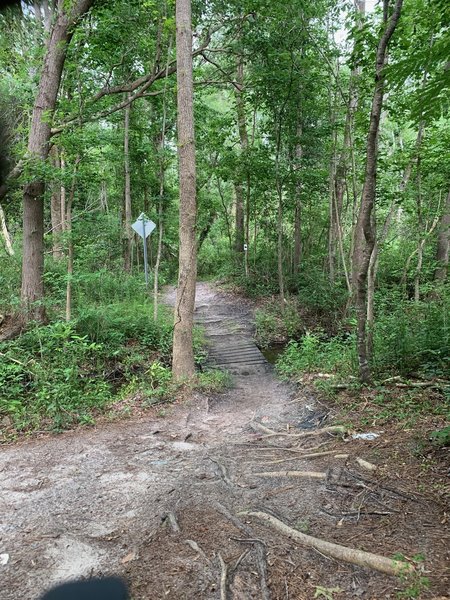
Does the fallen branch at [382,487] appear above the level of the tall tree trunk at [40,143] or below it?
below

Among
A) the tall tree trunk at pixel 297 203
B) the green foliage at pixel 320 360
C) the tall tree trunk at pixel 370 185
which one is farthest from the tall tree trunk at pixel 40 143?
the tall tree trunk at pixel 297 203

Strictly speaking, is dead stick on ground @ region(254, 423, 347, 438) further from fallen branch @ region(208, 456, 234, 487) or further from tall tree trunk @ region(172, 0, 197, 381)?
tall tree trunk @ region(172, 0, 197, 381)

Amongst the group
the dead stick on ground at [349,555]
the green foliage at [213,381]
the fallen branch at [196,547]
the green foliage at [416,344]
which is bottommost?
the green foliage at [213,381]

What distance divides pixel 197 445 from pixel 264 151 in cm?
1063

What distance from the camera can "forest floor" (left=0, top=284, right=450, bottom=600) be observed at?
8.31 ft

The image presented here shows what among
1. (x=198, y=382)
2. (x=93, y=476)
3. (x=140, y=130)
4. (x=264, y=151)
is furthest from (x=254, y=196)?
(x=93, y=476)

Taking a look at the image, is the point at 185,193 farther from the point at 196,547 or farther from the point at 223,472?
the point at 196,547

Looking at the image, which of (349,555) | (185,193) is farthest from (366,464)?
(185,193)

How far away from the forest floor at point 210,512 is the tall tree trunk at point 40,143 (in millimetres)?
4405

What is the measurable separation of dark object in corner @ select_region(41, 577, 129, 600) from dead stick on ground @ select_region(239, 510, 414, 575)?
3.92 ft

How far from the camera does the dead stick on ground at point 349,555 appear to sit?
2.45 metres

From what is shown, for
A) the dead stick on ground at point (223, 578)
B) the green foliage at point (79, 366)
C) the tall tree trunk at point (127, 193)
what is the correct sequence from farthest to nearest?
the tall tree trunk at point (127, 193) → the green foliage at point (79, 366) → the dead stick on ground at point (223, 578)

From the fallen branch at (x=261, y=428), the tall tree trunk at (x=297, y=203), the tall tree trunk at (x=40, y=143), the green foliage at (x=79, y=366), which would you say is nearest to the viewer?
the fallen branch at (x=261, y=428)

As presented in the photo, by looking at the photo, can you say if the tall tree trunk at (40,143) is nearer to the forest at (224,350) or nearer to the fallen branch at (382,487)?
the forest at (224,350)
